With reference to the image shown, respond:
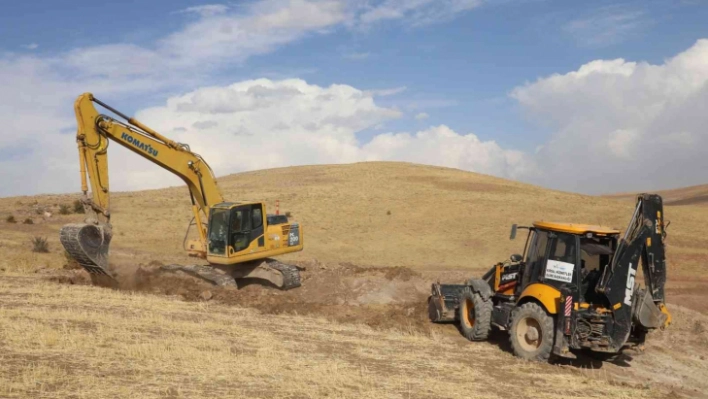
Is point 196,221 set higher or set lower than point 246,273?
higher

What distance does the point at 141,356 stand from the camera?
412 inches

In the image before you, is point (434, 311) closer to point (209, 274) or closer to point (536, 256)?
point (536, 256)

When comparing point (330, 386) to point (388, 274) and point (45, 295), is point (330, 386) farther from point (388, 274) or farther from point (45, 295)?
point (388, 274)

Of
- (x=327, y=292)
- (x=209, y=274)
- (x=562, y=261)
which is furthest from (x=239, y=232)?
(x=562, y=261)

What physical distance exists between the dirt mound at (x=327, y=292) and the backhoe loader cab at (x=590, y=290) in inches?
118

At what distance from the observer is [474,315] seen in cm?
1421

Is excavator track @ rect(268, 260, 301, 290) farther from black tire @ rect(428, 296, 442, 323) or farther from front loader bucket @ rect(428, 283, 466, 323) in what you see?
front loader bucket @ rect(428, 283, 466, 323)

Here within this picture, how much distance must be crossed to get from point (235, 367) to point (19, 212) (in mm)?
36753

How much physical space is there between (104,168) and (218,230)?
3.44 metres

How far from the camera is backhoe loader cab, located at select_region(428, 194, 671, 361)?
1178 cm

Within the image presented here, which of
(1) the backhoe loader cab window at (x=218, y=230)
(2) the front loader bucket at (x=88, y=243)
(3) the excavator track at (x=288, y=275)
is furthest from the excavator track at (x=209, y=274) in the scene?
(2) the front loader bucket at (x=88, y=243)

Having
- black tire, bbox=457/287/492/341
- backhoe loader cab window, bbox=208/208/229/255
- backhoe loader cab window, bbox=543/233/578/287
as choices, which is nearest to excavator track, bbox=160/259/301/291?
backhoe loader cab window, bbox=208/208/229/255

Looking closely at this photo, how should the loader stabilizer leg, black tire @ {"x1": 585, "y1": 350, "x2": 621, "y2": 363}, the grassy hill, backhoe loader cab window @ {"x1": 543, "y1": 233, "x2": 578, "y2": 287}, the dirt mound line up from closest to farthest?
the grassy hill, the loader stabilizer leg, backhoe loader cab window @ {"x1": 543, "y1": 233, "x2": 578, "y2": 287}, black tire @ {"x1": 585, "y1": 350, "x2": 621, "y2": 363}, the dirt mound

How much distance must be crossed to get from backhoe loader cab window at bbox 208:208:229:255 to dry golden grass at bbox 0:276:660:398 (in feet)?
12.9
